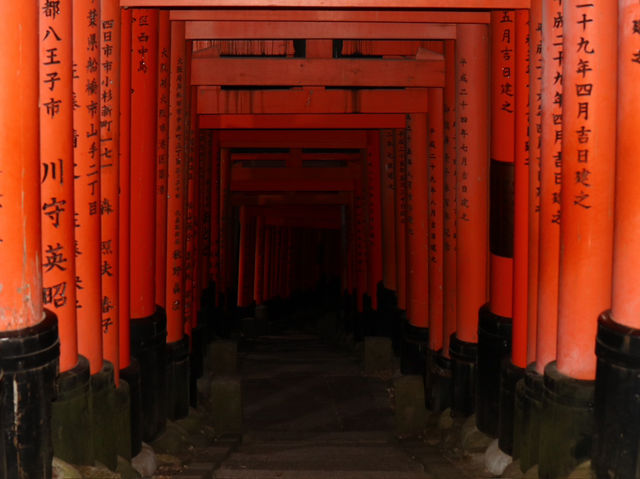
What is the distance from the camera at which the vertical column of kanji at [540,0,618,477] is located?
155 inches

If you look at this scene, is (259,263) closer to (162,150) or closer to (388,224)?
(388,224)

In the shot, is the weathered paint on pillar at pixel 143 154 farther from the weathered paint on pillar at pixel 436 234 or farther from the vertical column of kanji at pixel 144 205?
the weathered paint on pillar at pixel 436 234

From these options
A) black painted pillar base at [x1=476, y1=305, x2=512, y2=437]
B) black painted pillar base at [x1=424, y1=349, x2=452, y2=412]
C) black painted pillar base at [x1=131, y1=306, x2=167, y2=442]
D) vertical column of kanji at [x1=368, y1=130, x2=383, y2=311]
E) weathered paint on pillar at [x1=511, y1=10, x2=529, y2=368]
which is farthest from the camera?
vertical column of kanji at [x1=368, y1=130, x2=383, y2=311]

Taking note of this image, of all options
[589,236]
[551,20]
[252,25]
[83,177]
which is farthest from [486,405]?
[252,25]

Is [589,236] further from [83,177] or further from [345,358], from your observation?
[345,358]

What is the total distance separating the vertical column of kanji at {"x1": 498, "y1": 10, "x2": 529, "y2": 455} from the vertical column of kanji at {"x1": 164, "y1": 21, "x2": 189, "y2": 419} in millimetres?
2768

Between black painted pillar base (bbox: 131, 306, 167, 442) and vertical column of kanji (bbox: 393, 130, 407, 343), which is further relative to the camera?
vertical column of kanji (bbox: 393, 130, 407, 343)

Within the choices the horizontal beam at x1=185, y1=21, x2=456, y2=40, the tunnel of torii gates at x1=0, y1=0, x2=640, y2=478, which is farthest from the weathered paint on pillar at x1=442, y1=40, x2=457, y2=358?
the horizontal beam at x1=185, y1=21, x2=456, y2=40

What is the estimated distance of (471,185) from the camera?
645 centimetres

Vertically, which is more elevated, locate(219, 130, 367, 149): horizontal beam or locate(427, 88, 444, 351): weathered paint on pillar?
locate(219, 130, 367, 149): horizontal beam

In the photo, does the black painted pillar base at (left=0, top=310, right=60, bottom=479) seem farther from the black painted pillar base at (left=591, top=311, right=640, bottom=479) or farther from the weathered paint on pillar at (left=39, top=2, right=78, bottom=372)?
the black painted pillar base at (left=591, top=311, right=640, bottom=479)

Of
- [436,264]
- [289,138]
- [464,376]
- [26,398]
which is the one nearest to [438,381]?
[464,376]

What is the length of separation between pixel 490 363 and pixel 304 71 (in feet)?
11.4

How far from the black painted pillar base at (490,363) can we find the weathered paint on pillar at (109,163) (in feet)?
7.91
